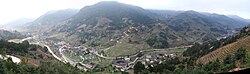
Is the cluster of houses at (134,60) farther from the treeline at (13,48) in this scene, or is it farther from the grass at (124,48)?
the treeline at (13,48)

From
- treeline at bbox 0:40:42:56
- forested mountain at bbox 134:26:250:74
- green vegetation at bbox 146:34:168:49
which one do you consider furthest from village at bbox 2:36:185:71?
forested mountain at bbox 134:26:250:74

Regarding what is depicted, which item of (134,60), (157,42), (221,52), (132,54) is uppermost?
(221,52)

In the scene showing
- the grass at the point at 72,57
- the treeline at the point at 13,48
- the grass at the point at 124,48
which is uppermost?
the treeline at the point at 13,48

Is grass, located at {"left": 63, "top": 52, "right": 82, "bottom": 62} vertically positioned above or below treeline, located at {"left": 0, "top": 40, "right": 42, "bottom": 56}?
below

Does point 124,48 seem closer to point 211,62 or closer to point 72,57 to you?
point 72,57

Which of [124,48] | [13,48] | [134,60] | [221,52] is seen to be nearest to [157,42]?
[124,48]

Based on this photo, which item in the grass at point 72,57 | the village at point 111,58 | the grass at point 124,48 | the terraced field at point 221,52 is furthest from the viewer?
the grass at point 124,48

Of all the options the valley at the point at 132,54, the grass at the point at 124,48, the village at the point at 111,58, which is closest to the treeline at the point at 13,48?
the valley at the point at 132,54

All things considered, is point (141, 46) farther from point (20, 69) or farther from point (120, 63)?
point (20, 69)

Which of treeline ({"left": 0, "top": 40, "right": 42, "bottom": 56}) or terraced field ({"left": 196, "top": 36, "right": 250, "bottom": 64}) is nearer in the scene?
terraced field ({"left": 196, "top": 36, "right": 250, "bottom": 64})

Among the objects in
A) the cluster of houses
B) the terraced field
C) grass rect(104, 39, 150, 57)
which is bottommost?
grass rect(104, 39, 150, 57)

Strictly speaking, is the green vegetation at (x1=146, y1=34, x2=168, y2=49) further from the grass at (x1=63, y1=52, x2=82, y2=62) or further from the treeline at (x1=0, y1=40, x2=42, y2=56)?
the treeline at (x1=0, y1=40, x2=42, y2=56)

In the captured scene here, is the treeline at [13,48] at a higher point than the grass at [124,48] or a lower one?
higher
